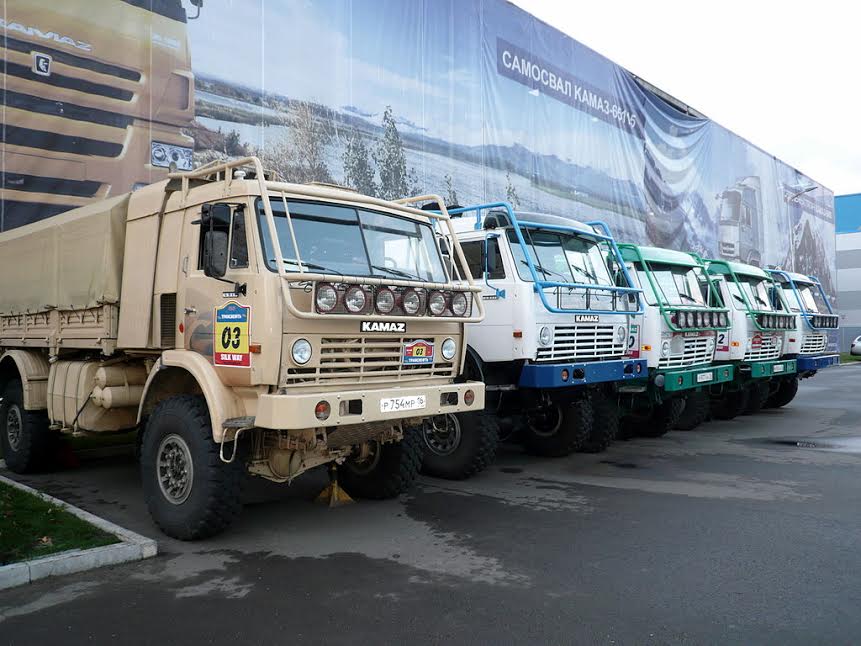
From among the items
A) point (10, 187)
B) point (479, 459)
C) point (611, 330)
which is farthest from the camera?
point (10, 187)

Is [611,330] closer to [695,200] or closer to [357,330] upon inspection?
[357,330]

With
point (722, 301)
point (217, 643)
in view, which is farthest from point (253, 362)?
point (722, 301)

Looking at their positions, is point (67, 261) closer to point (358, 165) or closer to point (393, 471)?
point (393, 471)

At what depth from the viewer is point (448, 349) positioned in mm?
6020

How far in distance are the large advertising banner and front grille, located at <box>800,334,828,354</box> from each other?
8202 mm

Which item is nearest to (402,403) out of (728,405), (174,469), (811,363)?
(174,469)

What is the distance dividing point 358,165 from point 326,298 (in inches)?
426

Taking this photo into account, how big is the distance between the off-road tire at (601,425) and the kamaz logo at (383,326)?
14.6 ft

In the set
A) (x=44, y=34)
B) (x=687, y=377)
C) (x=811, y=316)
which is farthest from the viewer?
(x=811, y=316)

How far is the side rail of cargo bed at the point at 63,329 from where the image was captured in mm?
6383

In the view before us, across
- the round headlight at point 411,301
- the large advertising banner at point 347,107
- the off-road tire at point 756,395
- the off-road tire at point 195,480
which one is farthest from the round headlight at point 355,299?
the off-road tire at point 756,395

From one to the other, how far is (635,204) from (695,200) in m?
5.39

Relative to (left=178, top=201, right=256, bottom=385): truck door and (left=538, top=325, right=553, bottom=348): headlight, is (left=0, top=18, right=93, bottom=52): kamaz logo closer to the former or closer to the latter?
(left=178, top=201, right=256, bottom=385): truck door

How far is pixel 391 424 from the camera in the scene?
5840 mm
